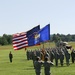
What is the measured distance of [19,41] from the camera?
2795 centimetres

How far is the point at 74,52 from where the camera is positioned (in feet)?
132

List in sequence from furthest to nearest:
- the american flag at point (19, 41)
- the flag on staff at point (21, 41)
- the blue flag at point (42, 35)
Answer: the blue flag at point (42, 35) < the american flag at point (19, 41) < the flag on staff at point (21, 41)

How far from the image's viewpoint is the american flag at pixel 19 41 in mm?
27914

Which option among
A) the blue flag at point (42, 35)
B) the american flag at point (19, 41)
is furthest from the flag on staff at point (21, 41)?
the blue flag at point (42, 35)

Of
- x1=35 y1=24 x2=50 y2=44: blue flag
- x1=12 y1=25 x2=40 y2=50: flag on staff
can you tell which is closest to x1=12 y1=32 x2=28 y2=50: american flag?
x1=12 y1=25 x2=40 y2=50: flag on staff

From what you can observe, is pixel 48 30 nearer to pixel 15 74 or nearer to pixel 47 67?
pixel 15 74

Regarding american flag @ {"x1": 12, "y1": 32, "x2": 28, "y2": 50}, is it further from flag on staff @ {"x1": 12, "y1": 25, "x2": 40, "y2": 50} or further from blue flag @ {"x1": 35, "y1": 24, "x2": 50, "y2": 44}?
blue flag @ {"x1": 35, "y1": 24, "x2": 50, "y2": 44}

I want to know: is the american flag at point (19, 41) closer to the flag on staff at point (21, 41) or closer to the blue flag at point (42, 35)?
the flag on staff at point (21, 41)

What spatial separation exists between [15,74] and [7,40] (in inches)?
6724

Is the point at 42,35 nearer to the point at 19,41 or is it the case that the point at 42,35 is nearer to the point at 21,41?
the point at 21,41

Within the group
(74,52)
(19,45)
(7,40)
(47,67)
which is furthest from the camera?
(7,40)

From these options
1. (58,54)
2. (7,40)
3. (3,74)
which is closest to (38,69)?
(3,74)

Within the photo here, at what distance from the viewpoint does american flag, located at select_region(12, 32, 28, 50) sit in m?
27.9

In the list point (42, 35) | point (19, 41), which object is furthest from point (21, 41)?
point (42, 35)
